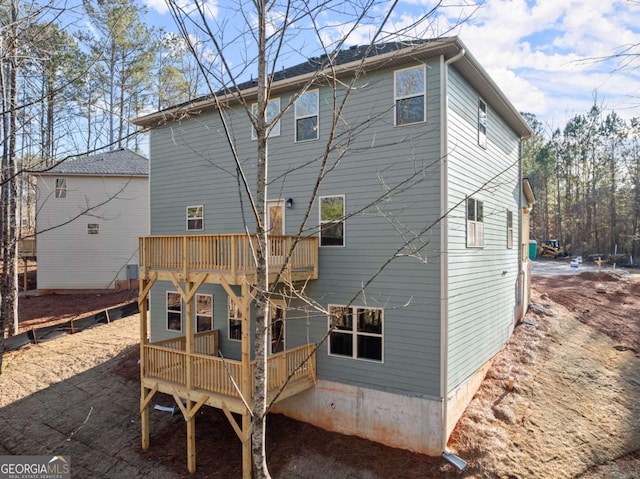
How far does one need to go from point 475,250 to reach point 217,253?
20.7 ft

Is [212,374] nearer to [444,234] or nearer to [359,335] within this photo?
[359,335]

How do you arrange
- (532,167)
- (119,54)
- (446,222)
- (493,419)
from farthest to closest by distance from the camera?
(532,167) < (119,54) < (493,419) < (446,222)

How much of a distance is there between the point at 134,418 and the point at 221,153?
7.46 meters

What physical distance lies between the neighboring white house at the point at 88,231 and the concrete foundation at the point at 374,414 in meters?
16.2

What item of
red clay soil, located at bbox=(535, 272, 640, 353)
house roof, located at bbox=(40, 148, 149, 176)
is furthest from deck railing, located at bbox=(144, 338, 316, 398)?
house roof, located at bbox=(40, 148, 149, 176)

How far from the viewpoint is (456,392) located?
8633 millimetres

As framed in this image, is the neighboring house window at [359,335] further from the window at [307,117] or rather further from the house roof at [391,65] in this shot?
the house roof at [391,65]

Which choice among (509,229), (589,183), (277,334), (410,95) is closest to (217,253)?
(277,334)

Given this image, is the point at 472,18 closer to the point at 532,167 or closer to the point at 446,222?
the point at 446,222

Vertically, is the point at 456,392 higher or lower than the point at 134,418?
higher

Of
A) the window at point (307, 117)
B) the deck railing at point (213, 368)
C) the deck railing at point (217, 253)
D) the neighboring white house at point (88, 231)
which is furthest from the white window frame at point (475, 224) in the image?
Result: the neighboring white house at point (88, 231)

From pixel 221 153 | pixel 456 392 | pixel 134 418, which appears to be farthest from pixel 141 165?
pixel 456 392

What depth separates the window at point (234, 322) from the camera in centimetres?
1071

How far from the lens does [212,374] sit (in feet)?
27.7
